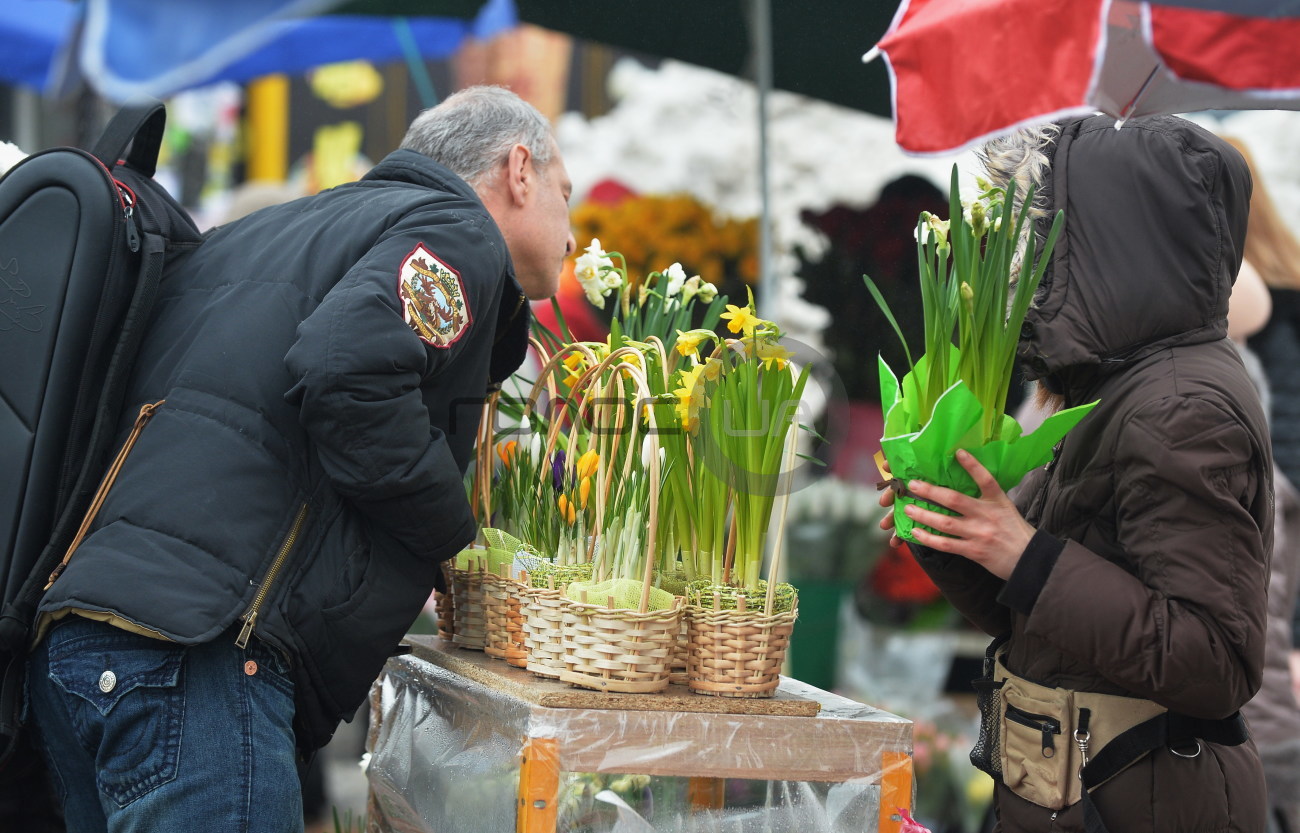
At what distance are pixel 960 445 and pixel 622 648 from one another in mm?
562

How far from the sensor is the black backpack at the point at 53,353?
5.84 ft

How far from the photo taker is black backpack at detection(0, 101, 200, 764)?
70.1 inches

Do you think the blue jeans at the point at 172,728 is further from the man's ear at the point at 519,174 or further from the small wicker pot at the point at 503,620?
the man's ear at the point at 519,174

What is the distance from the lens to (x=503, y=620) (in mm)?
2135

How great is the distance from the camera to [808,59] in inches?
138

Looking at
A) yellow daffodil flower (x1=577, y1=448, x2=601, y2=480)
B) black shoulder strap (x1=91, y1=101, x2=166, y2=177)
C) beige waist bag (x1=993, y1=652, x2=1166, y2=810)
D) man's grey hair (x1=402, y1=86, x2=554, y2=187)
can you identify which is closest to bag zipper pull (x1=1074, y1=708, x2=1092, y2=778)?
beige waist bag (x1=993, y1=652, x2=1166, y2=810)

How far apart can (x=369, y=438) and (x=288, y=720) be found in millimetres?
437

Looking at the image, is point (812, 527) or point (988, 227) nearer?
point (988, 227)

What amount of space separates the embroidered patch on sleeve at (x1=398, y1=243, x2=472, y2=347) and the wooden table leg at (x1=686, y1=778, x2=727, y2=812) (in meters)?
0.73

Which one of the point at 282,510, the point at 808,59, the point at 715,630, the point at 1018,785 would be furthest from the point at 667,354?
the point at 808,59

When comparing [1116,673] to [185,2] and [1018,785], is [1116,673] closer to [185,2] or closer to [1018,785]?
[1018,785]

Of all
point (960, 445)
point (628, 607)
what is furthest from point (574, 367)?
point (960, 445)

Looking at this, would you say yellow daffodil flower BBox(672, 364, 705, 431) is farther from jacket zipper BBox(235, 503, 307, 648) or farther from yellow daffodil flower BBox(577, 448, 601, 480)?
jacket zipper BBox(235, 503, 307, 648)

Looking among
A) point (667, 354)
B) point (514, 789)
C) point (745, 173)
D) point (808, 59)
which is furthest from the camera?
point (745, 173)
